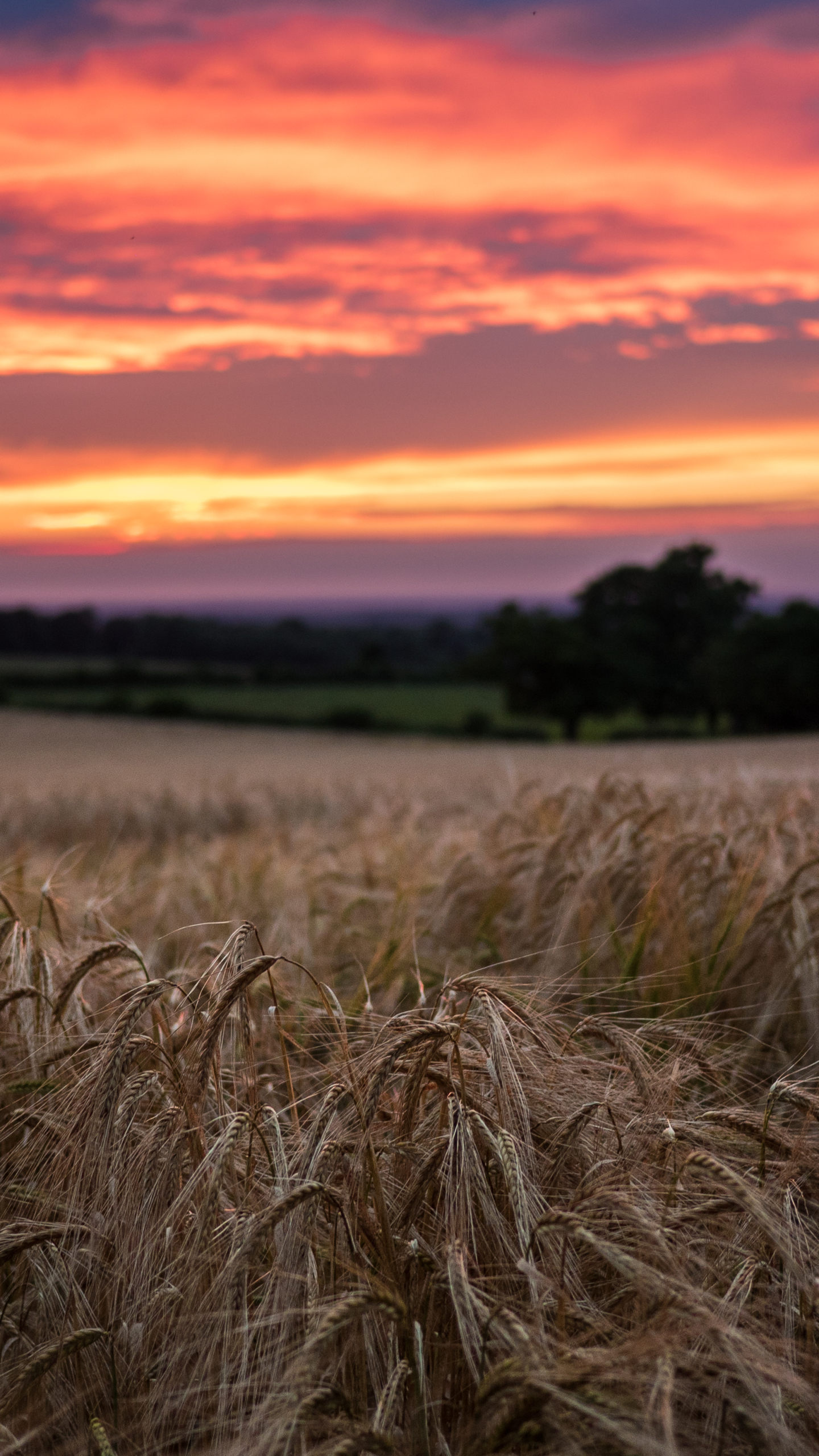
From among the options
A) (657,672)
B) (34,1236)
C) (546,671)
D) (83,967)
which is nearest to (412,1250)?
(34,1236)

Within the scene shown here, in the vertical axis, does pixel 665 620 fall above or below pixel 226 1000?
above

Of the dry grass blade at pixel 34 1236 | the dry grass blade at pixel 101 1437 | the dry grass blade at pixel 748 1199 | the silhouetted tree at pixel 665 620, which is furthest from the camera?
the silhouetted tree at pixel 665 620

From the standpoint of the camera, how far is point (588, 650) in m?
51.8

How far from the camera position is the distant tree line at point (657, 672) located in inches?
1917

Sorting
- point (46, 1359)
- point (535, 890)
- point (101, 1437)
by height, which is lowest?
point (101, 1437)

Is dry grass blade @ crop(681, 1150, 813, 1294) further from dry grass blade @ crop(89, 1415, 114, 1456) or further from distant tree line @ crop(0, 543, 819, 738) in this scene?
distant tree line @ crop(0, 543, 819, 738)

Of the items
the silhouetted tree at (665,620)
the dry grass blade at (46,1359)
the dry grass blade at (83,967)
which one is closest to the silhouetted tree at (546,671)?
the silhouetted tree at (665,620)

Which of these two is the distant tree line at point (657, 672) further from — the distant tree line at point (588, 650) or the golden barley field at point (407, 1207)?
the golden barley field at point (407, 1207)

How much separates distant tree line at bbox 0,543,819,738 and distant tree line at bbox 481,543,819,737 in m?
0.07

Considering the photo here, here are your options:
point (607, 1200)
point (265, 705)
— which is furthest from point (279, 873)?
point (265, 705)

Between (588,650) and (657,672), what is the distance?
7.40m

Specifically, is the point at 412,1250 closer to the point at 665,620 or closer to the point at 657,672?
the point at 657,672

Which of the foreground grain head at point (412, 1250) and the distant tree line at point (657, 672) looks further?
the distant tree line at point (657, 672)

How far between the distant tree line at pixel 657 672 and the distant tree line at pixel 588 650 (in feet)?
0.23
